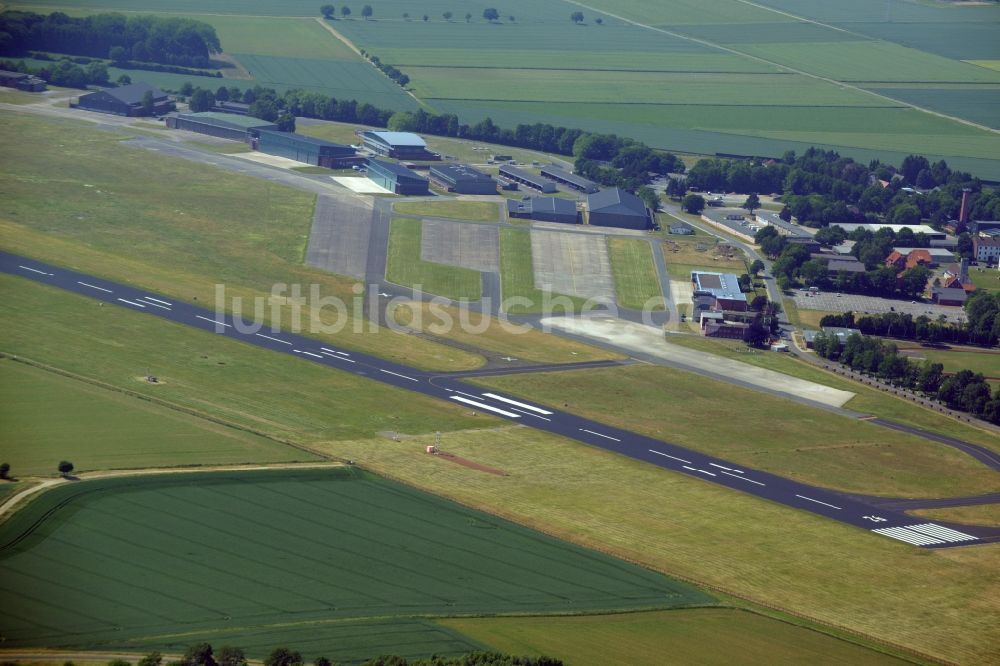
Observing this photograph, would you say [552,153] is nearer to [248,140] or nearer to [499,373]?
[248,140]

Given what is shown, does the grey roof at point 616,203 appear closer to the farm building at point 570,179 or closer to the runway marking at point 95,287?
the farm building at point 570,179

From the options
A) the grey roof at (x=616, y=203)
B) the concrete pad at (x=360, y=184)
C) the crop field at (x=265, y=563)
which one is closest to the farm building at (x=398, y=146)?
the concrete pad at (x=360, y=184)

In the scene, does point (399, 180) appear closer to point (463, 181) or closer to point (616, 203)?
point (463, 181)

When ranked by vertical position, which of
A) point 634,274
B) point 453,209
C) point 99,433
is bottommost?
point 99,433

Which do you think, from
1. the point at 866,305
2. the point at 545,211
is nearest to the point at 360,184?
the point at 545,211

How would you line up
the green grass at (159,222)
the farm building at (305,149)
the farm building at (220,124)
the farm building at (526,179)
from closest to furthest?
the green grass at (159,222) → the farm building at (526,179) → the farm building at (305,149) → the farm building at (220,124)

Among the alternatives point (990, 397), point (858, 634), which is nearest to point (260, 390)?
point (858, 634)
